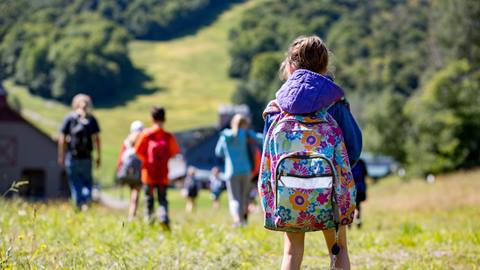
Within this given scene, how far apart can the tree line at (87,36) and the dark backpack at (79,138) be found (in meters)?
7.54

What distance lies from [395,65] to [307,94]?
386ft

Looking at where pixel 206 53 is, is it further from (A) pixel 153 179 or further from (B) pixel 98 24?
(A) pixel 153 179

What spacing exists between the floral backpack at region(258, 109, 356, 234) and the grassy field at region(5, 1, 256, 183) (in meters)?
75.3

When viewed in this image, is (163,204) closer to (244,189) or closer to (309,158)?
(244,189)

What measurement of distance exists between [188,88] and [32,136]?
306 ft

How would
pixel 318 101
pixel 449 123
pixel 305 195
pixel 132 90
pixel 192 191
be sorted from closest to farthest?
1. pixel 305 195
2. pixel 318 101
3. pixel 192 191
4. pixel 449 123
5. pixel 132 90

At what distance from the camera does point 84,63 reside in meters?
118

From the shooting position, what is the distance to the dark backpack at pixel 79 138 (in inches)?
440

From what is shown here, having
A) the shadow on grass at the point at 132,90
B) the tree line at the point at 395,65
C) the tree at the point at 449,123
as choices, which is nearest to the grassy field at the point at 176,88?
the shadow on grass at the point at 132,90

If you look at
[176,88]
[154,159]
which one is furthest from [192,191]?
[176,88]

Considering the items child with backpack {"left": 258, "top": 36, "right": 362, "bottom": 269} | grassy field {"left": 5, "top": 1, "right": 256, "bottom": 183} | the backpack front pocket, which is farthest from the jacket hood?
grassy field {"left": 5, "top": 1, "right": 256, "bottom": 183}

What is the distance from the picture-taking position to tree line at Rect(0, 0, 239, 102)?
1716 inches

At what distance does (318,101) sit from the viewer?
4582mm

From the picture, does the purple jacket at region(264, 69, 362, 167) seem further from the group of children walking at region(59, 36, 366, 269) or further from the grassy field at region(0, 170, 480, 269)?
the grassy field at region(0, 170, 480, 269)
